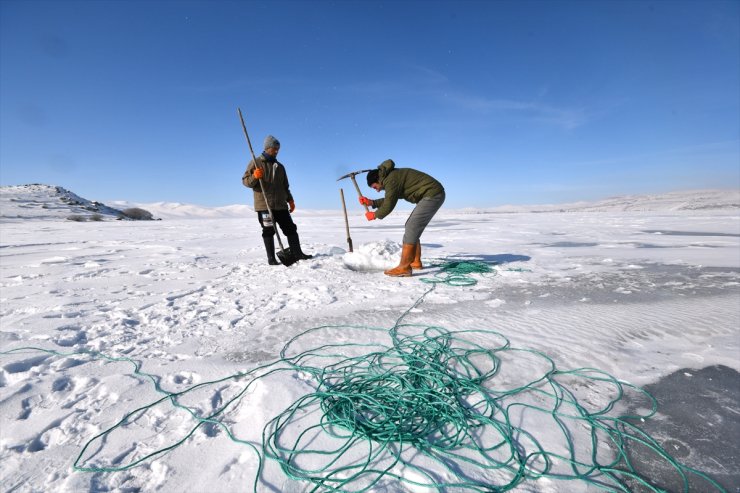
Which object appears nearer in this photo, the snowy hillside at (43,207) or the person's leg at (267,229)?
the person's leg at (267,229)

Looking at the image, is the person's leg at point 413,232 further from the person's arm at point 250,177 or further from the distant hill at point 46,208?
the distant hill at point 46,208

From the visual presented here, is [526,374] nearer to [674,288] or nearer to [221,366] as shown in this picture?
[221,366]

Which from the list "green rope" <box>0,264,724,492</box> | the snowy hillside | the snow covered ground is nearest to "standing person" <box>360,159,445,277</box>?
the snow covered ground

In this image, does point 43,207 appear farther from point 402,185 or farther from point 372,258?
point 402,185

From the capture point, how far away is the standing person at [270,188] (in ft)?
16.2

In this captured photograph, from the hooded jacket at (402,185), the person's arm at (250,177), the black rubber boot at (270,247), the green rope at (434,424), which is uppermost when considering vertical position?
the person's arm at (250,177)

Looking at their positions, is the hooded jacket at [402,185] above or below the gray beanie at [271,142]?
below

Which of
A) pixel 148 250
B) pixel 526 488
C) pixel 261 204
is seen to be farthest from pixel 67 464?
pixel 148 250

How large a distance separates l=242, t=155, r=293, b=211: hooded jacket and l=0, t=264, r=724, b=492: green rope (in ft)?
10.4

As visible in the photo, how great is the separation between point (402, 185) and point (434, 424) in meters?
3.43

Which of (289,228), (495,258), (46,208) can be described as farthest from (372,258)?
(46,208)

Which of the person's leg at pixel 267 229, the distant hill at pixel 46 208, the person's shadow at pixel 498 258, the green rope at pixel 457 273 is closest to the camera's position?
the green rope at pixel 457 273

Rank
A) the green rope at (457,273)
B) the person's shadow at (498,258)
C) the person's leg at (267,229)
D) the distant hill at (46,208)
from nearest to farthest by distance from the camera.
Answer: the green rope at (457,273) < the person's leg at (267,229) < the person's shadow at (498,258) < the distant hill at (46,208)

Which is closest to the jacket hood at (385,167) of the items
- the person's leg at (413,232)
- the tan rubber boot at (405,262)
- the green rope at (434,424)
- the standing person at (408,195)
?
the standing person at (408,195)
